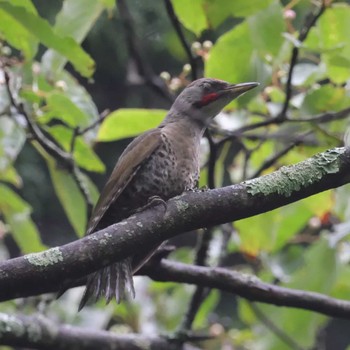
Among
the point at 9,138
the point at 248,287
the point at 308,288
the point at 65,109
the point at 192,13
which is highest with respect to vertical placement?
the point at 192,13

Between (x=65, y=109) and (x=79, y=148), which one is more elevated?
(x=65, y=109)

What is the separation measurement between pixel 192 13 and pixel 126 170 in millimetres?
573

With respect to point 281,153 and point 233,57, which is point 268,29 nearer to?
point 233,57

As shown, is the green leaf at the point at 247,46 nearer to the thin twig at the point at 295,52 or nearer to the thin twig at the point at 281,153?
the thin twig at the point at 295,52

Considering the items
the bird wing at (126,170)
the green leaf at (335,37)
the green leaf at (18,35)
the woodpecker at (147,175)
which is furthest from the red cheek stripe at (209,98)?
the green leaf at (18,35)

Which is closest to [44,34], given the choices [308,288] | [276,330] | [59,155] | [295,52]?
[59,155]

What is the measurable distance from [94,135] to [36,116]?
18.7 inches

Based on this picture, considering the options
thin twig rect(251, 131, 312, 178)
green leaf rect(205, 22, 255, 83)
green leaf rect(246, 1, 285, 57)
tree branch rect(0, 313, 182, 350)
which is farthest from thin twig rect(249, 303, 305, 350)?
green leaf rect(246, 1, 285, 57)

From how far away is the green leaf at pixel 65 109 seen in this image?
10.2ft

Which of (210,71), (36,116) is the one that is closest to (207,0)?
(210,71)

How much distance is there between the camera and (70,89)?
11.1 ft

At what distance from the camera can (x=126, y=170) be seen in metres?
3.11

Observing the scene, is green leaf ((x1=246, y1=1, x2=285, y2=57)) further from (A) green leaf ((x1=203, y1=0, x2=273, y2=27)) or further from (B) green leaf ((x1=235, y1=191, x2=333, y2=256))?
(B) green leaf ((x1=235, y1=191, x2=333, y2=256))

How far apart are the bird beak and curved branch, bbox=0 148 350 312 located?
2.64 feet
